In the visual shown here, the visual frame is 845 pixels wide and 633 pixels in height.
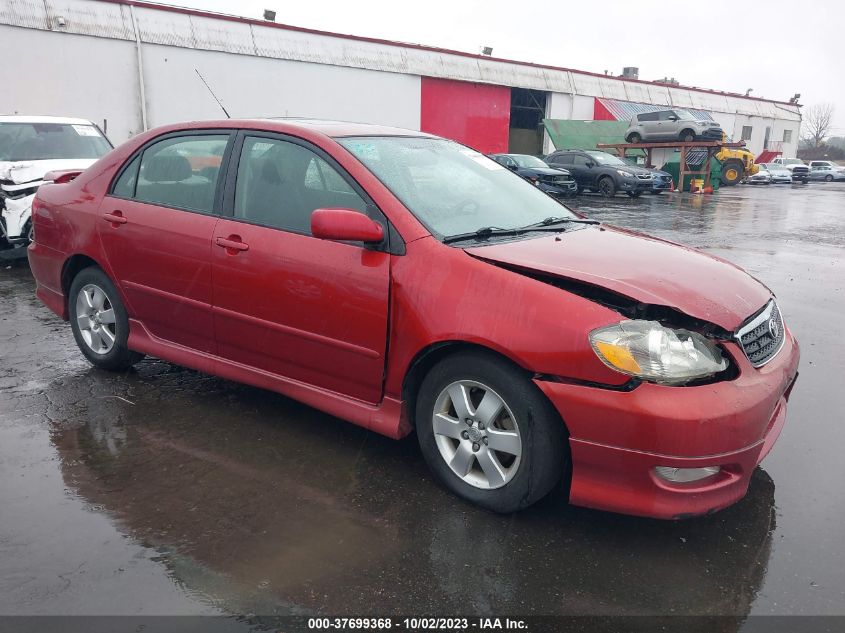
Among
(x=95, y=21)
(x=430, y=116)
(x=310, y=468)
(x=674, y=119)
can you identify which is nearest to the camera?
(x=310, y=468)

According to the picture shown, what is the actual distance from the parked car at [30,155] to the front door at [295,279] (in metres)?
4.66

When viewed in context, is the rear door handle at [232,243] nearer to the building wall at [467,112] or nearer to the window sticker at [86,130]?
the window sticker at [86,130]

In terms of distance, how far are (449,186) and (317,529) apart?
5.85ft

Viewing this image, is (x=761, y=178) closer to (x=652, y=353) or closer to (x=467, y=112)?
(x=467, y=112)

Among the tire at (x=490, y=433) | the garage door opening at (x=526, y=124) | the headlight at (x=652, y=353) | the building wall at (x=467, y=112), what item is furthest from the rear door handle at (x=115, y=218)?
the garage door opening at (x=526, y=124)

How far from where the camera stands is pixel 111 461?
342 centimetres

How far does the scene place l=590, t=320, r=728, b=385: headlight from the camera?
8.56ft

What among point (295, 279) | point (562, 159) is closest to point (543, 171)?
point (562, 159)

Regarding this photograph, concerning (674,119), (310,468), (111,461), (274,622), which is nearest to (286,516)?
(310,468)

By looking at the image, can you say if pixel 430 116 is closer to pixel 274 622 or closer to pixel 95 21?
pixel 95 21

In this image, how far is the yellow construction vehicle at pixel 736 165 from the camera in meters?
30.8

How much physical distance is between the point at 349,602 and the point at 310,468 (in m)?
1.03

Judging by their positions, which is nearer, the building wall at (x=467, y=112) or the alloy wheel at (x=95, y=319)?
the alloy wheel at (x=95, y=319)

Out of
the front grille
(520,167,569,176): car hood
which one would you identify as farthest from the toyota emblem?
(520,167,569,176): car hood
